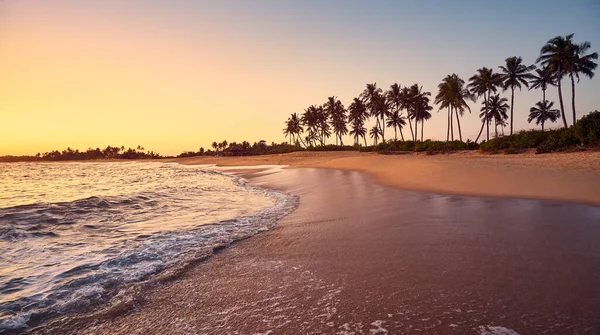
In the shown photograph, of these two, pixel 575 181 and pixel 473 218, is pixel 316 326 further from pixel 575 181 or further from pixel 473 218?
pixel 575 181

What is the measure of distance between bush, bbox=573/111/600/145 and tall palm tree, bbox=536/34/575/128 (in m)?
18.6

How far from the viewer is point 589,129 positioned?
20.9 m

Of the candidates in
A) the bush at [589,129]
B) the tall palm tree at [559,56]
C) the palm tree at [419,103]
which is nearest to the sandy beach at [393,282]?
the bush at [589,129]

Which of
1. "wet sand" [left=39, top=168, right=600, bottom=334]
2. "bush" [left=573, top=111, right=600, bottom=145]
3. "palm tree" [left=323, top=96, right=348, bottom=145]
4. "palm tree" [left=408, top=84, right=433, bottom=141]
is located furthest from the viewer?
"palm tree" [left=323, top=96, right=348, bottom=145]

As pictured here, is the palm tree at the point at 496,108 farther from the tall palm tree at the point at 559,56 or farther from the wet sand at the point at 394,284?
the wet sand at the point at 394,284

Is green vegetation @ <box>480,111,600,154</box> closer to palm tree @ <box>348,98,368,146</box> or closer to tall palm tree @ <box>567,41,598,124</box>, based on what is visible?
tall palm tree @ <box>567,41,598,124</box>

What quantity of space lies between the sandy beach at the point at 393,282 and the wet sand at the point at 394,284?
0.05 feet

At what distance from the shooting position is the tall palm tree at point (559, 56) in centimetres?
3659

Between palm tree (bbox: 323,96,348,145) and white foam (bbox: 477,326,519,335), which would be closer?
white foam (bbox: 477,326,519,335)

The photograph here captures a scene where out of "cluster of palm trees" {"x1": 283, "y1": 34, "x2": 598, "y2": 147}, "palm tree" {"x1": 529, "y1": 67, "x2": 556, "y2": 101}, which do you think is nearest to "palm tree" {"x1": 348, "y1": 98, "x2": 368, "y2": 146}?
"cluster of palm trees" {"x1": 283, "y1": 34, "x2": 598, "y2": 147}

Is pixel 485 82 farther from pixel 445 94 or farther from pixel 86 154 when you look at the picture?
pixel 86 154

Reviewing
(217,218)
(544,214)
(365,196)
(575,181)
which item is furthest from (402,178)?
(217,218)

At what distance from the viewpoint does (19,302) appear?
3.42 m

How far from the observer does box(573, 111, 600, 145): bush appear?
20406 mm
